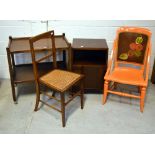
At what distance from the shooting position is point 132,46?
106 inches

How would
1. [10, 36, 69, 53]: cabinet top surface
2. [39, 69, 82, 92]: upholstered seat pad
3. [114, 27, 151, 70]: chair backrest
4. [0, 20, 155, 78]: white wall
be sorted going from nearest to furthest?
1. [39, 69, 82, 92]: upholstered seat pad
2. [10, 36, 69, 53]: cabinet top surface
3. [114, 27, 151, 70]: chair backrest
4. [0, 20, 155, 78]: white wall

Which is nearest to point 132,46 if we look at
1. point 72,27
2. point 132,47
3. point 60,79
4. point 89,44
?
point 132,47

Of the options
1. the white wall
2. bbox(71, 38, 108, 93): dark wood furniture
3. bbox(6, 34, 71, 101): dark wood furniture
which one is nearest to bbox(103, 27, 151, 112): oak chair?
bbox(71, 38, 108, 93): dark wood furniture

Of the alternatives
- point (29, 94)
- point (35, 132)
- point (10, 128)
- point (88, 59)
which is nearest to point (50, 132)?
point (35, 132)

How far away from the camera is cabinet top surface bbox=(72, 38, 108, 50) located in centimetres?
267

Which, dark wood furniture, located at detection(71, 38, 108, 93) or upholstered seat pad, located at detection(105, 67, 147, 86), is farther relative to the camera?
dark wood furniture, located at detection(71, 38, 108, 93)

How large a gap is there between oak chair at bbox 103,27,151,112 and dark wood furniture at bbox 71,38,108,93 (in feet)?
0.42

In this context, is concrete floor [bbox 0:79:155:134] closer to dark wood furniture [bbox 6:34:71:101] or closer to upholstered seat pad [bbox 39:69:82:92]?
dark wood furniture [bbox 6:34:71:101]

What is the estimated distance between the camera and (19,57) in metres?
3.16

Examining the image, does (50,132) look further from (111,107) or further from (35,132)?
(111,107)

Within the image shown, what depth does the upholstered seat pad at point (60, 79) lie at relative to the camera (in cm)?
229

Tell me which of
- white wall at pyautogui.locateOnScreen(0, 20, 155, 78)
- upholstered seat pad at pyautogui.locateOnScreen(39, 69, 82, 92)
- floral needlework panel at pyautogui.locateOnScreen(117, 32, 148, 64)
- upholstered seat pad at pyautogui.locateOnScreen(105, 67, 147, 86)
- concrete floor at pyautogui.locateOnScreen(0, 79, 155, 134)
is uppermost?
white wall at pyautogui.locateOnScreen(0, 20, 155, 78)

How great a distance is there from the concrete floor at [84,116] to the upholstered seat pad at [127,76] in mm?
375
